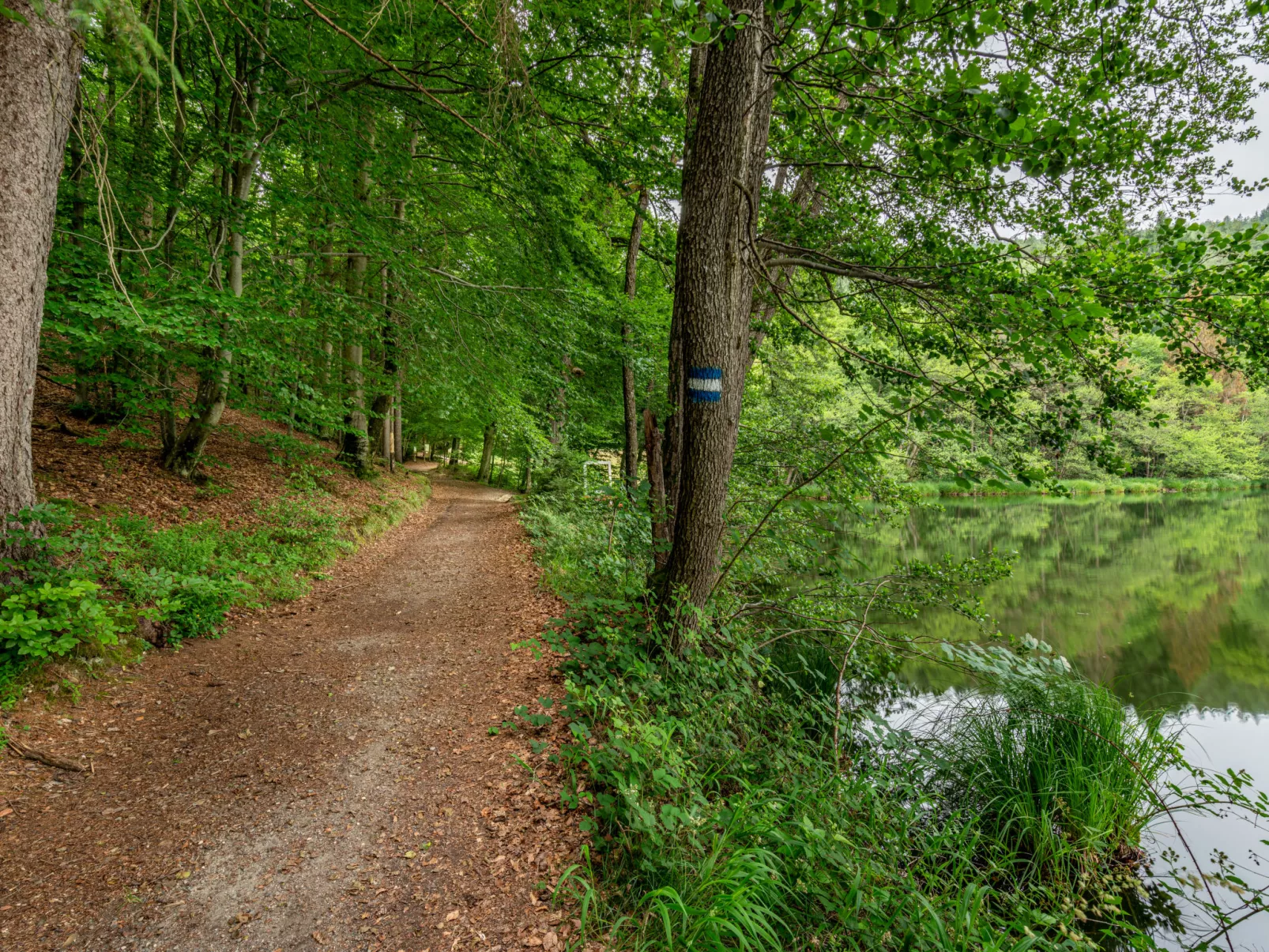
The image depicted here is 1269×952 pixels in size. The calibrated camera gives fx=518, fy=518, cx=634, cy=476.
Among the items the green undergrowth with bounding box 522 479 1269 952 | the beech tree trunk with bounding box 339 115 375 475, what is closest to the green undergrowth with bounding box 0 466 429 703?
the beech tree trunk with bounding box 339 115 375 475

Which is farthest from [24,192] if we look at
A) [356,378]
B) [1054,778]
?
[1054,778]

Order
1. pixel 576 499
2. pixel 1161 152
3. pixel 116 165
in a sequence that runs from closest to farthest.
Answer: pixel 1161 152 → pixel 116 165 → pixel 576 499

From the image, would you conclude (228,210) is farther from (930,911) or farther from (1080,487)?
(1080,487)

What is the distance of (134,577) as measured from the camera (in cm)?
437

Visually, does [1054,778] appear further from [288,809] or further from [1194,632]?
[1194,632]

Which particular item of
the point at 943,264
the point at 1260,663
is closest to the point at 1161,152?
the point at 943,264

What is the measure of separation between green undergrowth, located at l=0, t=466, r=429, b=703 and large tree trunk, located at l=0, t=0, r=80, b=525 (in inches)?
15.7

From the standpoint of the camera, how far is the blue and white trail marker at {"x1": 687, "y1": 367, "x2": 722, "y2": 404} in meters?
3.10

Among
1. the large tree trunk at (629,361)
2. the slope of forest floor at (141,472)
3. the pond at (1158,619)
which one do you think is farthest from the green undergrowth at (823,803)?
the slope of forest floor at (141,472)

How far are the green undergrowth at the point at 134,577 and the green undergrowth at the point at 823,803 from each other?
321 cm

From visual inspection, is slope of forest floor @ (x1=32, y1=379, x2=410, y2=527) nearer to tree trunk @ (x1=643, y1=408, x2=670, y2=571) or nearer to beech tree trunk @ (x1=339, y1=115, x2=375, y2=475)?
beech tree trunk @ (x1=339, y1=115, x2=375, y2=475)

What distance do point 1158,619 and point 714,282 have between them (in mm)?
13871

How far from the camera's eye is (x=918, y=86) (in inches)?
121

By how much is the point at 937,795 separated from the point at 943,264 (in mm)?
3497
